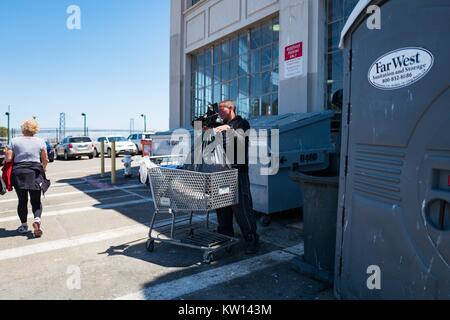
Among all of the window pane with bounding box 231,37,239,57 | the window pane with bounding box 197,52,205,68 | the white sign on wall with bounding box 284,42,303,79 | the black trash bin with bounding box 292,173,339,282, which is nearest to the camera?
the black trash bin with bounding box 292,173,339,282

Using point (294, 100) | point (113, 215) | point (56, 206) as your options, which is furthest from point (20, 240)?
point (294, 100)

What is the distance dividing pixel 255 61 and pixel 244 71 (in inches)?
23.5

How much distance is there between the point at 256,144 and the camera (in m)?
5.56

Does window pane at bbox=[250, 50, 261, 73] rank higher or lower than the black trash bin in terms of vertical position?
higher

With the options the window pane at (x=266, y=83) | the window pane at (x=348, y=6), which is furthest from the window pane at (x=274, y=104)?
the window pane at (x=348, y=6)

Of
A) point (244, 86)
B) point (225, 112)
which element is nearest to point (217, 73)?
point (244, 86)

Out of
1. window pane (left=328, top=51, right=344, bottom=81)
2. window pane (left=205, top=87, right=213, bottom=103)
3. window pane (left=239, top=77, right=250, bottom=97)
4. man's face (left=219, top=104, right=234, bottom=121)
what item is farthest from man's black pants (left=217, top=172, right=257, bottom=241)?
window pane (left=205, top=87, right=213, bottom=103)

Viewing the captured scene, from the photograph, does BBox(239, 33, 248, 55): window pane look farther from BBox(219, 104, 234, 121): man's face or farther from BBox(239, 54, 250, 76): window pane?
BBox(219, 104, 234, 121): man's face

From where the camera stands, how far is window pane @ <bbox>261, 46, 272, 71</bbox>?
984 cm

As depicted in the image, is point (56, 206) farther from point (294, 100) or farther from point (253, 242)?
point (294, 100)

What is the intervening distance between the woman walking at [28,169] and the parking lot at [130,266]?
424mm

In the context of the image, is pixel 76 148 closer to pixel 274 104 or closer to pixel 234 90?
pixel 234 90

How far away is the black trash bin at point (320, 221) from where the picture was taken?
342 centimetres

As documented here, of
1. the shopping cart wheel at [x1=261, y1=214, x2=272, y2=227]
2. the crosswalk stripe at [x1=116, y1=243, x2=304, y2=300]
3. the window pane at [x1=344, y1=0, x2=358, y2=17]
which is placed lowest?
the crosswalk stripe at [x1=116, y1=243, x2=304, y2=300]
